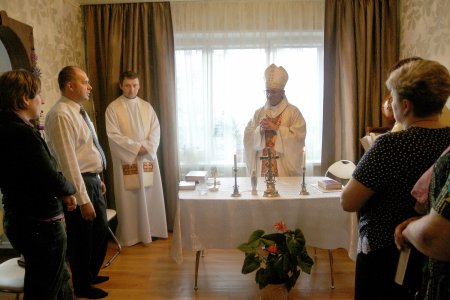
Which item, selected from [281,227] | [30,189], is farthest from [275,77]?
[30,189]

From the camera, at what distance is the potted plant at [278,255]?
2143mm

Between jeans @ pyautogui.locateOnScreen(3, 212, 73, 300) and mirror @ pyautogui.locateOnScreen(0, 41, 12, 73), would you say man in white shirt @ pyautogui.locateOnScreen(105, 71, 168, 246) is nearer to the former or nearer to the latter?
mirror @ pyautogui.locateOnScreen(0, 41, 12, 73)

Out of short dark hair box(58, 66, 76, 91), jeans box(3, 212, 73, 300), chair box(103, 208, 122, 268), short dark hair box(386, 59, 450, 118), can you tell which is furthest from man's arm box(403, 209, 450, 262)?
chair box(103, 208, 122, 268)

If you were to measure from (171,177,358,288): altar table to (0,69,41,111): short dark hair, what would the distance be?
1.11 metres

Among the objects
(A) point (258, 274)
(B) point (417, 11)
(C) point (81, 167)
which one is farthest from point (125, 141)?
(B) point (417, 11)

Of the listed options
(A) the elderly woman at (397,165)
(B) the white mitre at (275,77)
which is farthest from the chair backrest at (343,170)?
(A) the elderly woman at (397,165)

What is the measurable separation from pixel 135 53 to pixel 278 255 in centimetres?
249

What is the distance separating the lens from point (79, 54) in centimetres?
370

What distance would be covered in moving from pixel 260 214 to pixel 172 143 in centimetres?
172

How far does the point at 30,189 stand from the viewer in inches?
63.8

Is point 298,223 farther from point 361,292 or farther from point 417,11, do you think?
point 417,11

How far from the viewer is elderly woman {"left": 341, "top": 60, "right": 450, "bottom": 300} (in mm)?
1161

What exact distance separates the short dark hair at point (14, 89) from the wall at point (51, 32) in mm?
1137

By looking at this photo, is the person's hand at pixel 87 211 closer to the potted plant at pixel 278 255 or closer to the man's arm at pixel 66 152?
the man's arm at pixel 66 152
